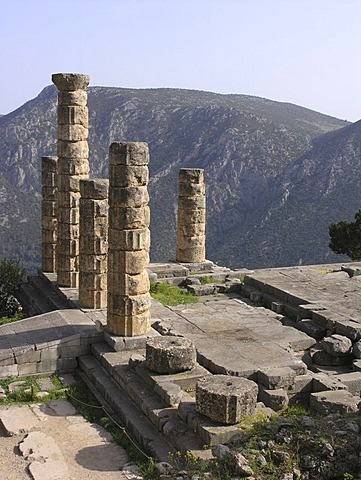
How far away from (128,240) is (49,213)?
20.7 ft

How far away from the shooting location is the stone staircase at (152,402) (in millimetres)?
9219

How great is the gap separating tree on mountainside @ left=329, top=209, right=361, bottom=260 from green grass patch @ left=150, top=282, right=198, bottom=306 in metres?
12.5

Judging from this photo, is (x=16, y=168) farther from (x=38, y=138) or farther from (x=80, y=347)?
(x=80, y=347)

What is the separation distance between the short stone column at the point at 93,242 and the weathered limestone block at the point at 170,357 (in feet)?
12.3

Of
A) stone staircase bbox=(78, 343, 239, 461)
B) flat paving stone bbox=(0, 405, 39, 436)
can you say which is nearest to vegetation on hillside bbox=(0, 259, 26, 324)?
stone staircase bbox=(78, 343, 239, 461)

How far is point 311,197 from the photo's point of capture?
56.4 meters

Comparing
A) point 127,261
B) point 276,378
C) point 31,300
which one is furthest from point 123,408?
point 31,300

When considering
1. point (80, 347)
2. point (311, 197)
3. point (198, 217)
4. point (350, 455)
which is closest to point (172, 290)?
point (198, 217)

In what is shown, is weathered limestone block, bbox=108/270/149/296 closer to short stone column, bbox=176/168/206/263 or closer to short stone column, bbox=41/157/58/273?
short stone column, bbox=41/157/58/273

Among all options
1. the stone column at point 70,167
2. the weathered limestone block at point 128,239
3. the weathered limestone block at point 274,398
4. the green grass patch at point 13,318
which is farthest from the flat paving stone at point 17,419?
the green grass patch at point 13,318

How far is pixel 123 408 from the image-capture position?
35.1 ft

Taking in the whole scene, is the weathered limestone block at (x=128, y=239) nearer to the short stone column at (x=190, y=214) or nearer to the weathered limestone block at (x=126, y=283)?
the weathered limestone block at (x=126, y=283)

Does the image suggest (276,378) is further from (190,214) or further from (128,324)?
(190,214)

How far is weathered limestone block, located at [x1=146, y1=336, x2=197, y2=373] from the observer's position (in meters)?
10.9
